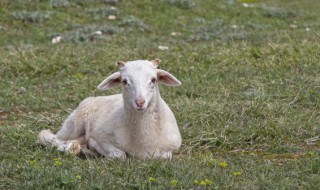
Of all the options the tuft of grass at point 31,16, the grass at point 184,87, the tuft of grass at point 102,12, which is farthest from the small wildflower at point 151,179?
the tuft of grass at point 102,12

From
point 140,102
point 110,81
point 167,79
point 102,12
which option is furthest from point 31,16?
point 140,102

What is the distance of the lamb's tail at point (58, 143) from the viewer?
7.50m

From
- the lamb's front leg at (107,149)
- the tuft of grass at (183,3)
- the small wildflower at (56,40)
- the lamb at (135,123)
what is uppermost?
the lamb at (135,123)

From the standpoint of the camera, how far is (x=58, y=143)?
782cm

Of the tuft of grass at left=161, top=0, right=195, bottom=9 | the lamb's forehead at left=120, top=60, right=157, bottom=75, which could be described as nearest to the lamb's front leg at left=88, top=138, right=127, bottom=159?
the lamb's forehead at left=120, top=60, right=157, bottom=75

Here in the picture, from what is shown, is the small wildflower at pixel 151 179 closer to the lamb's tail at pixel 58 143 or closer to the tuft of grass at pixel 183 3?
the lamb's tail at pixel 58 143

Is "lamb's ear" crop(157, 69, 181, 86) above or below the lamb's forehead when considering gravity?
below

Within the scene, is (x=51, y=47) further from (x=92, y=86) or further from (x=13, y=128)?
(x=13, y=128)

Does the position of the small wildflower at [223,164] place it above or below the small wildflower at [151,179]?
below

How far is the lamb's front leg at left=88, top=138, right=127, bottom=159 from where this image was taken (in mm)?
7180

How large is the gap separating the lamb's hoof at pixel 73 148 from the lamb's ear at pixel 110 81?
63cm

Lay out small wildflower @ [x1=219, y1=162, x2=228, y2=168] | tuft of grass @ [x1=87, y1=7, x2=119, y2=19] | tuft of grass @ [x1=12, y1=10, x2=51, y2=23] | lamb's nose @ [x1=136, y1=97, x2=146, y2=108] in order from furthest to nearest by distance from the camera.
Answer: tuft of grass @ [x1=87, y1=7, x2=119, y2=19] → tuft of grass @ [x1=12, y1=10, x2=51, y2=23] → lamb's nose @ [x1=136, y1=97, x2=146, y2=108] → small wildflower @ [x1=219, y1=162, x2=228, y2=168]

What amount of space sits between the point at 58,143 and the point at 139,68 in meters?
1.34

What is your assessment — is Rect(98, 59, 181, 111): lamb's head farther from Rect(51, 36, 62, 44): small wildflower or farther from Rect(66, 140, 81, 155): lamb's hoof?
Rect(51, 36, 62, 44): small wildflower
